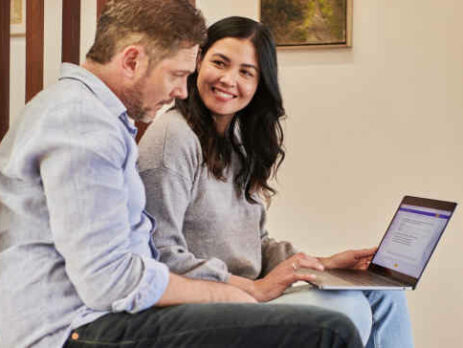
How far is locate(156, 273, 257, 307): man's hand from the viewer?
1119mm

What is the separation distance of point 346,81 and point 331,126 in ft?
0.61

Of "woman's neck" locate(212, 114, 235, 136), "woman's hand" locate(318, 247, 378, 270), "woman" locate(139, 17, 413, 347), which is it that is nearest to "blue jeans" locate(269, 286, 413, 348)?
"woman" locate(139, 17, 413, 347)

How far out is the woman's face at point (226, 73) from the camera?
1.67 meters

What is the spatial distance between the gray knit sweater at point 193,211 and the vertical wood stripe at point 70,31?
41 cm

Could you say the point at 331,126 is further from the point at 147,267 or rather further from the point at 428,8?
the point at 147,267

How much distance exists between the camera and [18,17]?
276cm

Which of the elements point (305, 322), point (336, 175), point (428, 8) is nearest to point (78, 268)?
point (305, 322)

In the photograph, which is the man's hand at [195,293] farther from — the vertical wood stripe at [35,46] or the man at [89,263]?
the vertical wood stripe at [35,46]

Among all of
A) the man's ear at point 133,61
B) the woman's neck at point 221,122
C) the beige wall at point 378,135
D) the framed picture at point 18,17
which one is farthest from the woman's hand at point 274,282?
the framed picture at point 18,17

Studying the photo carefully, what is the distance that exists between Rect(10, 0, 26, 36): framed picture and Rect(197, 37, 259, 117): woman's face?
1.36 metres

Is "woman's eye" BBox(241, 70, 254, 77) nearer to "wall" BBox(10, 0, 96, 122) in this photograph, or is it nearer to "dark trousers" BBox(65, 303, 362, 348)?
"dark trousers" BBox(65, 303, 362, 348)

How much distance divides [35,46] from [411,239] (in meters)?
1.13

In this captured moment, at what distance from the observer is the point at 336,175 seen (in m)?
2.65

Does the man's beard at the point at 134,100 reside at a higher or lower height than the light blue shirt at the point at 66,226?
higher
